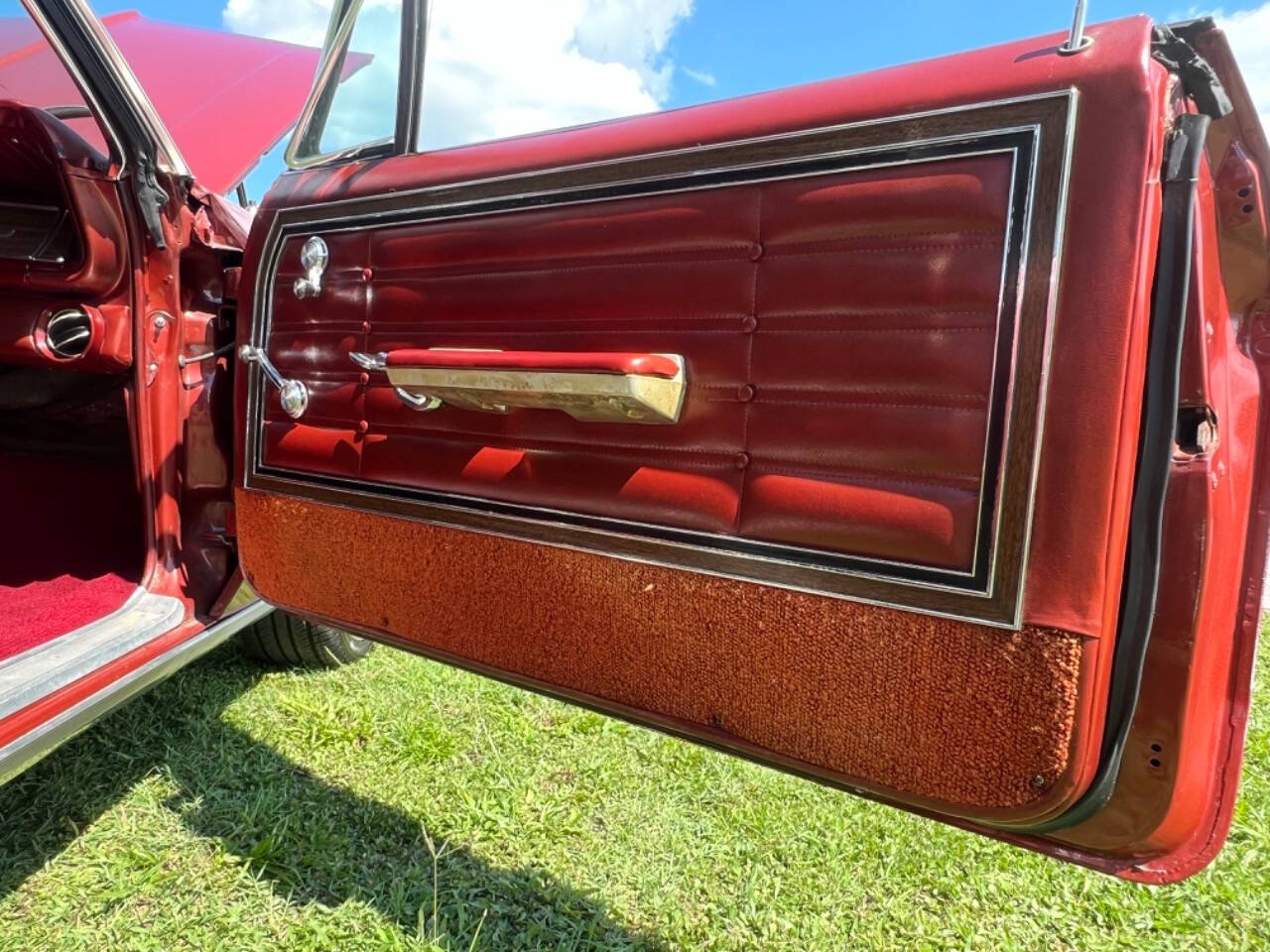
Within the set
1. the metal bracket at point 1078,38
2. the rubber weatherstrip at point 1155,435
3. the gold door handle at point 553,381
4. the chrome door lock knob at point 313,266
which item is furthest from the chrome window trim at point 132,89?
the rubber weatherstrip at point 1155,435

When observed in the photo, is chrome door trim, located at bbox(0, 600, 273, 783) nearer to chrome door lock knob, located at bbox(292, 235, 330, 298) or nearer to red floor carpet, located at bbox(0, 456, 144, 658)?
red floor carpet, located at bbox(0, 456, 144, 658)

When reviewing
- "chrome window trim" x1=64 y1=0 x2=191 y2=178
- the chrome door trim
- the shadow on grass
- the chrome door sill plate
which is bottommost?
the shadow on grass

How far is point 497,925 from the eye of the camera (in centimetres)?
158

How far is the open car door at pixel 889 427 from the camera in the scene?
0.80 meters

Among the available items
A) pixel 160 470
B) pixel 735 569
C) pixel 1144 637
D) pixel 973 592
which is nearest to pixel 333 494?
pixel 160 470

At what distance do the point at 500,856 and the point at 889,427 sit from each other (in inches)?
54.4

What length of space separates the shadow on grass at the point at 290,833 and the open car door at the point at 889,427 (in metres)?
0.69

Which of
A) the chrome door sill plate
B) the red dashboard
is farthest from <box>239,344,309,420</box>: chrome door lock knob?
the chrome door sill plate

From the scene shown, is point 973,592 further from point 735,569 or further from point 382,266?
point 382,266

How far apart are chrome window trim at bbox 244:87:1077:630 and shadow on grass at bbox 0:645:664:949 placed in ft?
2.81

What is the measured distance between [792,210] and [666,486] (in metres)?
0.37

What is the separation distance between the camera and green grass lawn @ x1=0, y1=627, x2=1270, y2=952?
5.14 feet

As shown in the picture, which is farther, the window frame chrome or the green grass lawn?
the green grass lawn

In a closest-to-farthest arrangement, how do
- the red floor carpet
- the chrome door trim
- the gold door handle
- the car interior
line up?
the gold door handle, the chrome door trim, the car interior, the red floor carpet
